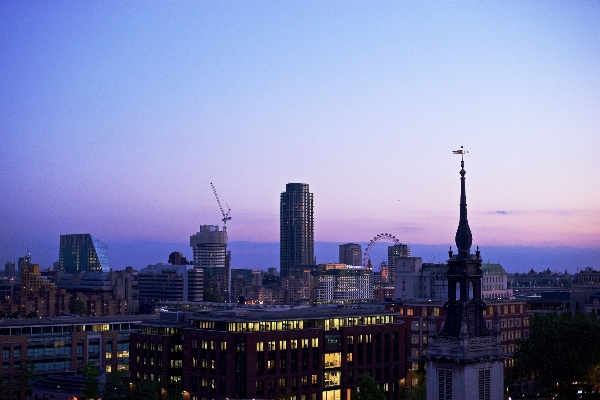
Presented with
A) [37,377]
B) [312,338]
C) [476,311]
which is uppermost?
[476,311]

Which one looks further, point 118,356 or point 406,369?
point 118,356

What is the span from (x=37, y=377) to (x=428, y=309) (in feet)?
231

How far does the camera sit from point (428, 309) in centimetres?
14925

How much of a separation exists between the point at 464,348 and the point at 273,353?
69.2 meters

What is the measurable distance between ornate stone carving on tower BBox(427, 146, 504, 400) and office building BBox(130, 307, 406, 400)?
194 feet

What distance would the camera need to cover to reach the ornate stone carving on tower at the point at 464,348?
51.2 metres

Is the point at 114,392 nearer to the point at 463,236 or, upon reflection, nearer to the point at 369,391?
the point at 369,391

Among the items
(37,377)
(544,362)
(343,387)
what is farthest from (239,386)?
(37,377)

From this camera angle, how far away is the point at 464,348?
51.2m

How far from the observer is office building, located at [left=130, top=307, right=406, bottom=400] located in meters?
115

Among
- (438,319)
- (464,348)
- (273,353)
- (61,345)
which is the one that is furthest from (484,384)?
(61,345)

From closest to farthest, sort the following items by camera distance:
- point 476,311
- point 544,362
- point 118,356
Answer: point 476,311 < point 544,362 < point 118,356

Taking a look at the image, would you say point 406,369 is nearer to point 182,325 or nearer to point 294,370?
point 294,370

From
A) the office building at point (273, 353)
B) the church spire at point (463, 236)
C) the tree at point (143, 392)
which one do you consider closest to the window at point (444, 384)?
the church spire at point (463, 236)
